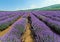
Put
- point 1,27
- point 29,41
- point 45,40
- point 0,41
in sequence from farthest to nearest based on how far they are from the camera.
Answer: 1. point 1,27
2. point 29,41
3. point 45,40
4. point 0,41

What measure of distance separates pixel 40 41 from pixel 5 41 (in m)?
1.17

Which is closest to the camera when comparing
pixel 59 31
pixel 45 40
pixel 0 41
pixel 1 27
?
pixel 0 41

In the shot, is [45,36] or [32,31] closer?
[45,36]

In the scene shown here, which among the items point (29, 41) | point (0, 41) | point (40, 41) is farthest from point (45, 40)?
point (29, 41)

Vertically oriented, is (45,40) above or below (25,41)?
above

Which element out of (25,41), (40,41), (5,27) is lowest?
(5,27)

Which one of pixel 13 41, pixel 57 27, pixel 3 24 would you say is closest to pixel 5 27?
pixel 3 24

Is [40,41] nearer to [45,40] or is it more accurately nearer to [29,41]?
[45,40]

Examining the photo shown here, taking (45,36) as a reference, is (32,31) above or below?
below

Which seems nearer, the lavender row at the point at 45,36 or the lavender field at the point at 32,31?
the lavender row at the point at 45,36

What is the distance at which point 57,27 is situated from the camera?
924 centimetres

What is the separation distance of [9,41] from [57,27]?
4780mm

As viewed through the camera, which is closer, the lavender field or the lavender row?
the lavender row

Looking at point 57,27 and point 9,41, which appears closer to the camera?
point 9,41
